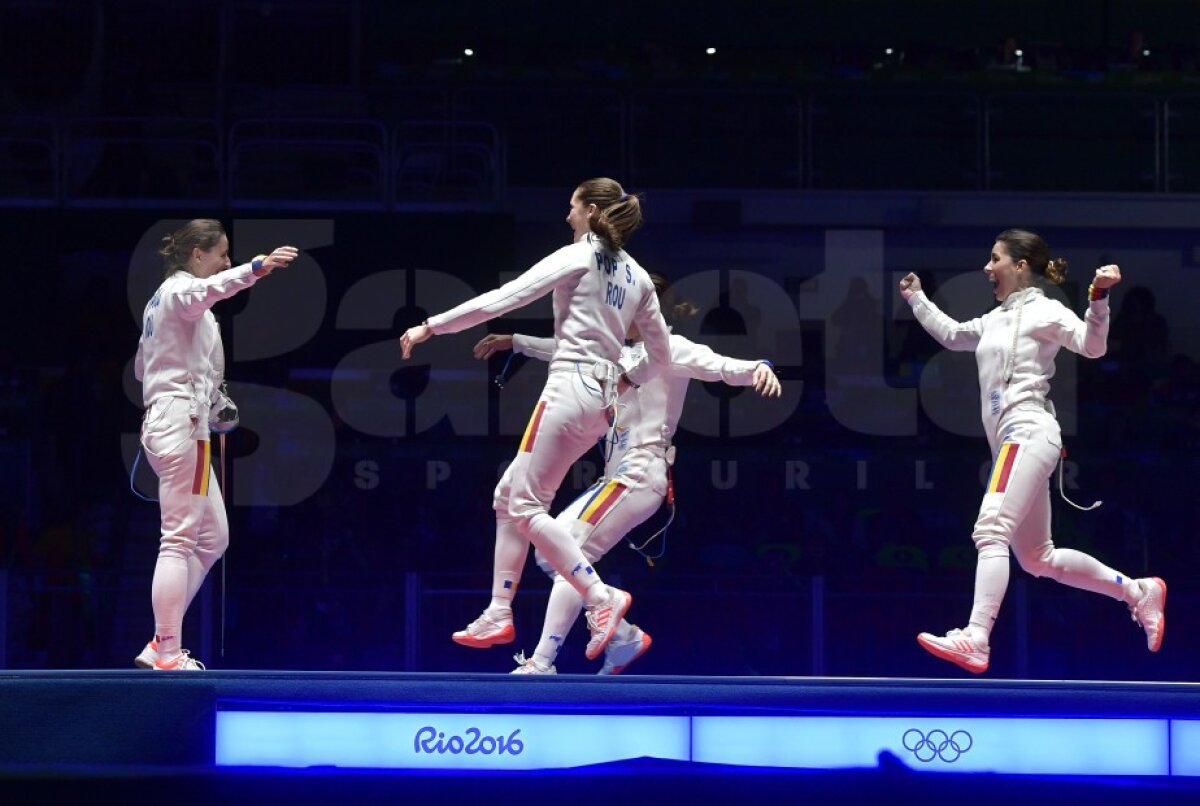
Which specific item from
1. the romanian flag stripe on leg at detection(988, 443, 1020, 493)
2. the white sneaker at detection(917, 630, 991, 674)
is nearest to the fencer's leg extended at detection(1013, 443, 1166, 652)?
the romanian flag stripe on leg at detection(988, 443, 1020, 493)

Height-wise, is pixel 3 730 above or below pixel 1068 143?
below

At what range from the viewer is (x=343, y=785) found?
3.66 meters

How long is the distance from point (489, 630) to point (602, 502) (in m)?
0.57

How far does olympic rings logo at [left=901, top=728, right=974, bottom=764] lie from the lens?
408 cm

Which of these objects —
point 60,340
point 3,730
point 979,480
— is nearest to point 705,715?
point 3,730

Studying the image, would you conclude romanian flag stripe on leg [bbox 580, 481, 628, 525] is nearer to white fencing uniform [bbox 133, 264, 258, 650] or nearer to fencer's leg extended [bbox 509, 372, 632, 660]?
fencer's leg extended [bbox 509, 372, 632, 660]

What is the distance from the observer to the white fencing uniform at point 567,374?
4.74 metres

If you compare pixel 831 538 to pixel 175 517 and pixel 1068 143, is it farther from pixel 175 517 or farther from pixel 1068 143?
pixel 175 517

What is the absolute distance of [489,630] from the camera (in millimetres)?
4969

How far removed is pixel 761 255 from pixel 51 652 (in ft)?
14.5

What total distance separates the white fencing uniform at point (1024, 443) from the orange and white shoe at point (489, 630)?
57.1 inches

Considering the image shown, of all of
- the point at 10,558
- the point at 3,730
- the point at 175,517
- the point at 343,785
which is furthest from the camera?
the point at 10,558

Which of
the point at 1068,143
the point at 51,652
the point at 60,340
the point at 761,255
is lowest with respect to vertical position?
the point at 51,652

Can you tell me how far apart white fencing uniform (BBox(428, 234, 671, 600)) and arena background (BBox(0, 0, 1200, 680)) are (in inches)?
76.0
